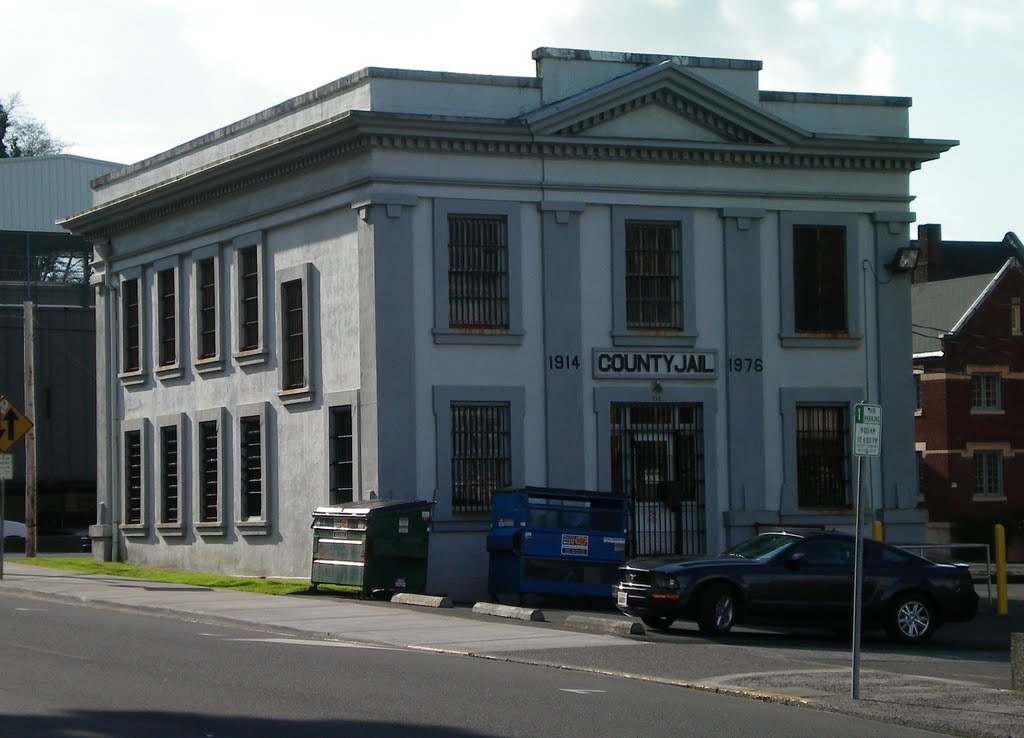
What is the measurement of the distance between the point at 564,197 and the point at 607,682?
14.3 meters

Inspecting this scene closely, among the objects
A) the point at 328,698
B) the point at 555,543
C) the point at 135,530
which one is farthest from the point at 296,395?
the point at 328,698

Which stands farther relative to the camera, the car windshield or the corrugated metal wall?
the corrugated metal wall

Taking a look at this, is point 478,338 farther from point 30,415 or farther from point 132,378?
point 30,415

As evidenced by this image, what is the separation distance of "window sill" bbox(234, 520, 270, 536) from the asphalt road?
12.2 m

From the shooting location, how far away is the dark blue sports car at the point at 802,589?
2050 cm

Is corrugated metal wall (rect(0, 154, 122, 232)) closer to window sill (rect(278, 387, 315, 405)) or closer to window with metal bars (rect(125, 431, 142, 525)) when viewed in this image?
window with metal bars (rect(125, 431, 142, 525))

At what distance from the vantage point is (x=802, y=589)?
→ 20812 mm

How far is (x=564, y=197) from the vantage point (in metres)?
28.6

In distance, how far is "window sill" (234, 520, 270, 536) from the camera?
30.6 meters

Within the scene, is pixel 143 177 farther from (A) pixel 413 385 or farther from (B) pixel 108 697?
(B) pixel 108 697

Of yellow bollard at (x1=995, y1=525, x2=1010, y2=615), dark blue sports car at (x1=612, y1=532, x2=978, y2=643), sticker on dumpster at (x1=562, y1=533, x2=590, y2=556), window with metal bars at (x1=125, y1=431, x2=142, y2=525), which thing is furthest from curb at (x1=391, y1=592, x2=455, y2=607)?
window with metal bars at (x1=125, y1=431, x2=142, y2=525)

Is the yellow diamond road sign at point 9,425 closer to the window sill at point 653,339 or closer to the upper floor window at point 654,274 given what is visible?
the window sill at point 653,339

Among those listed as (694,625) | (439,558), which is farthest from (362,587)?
(694,625)

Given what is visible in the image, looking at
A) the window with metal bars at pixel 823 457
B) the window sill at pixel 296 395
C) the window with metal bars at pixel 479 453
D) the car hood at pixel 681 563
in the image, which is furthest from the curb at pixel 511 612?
the window with metal bars at pixel 823 457
